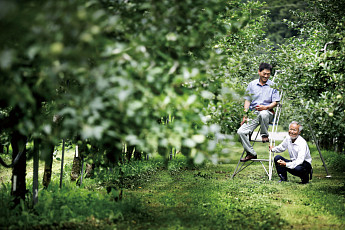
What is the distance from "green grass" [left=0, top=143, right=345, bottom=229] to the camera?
13.8 ft

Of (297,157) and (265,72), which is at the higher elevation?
(265,72)

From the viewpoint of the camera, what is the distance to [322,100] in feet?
16.7

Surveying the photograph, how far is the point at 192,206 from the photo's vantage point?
207 inches

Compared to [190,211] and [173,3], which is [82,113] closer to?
[173,3]

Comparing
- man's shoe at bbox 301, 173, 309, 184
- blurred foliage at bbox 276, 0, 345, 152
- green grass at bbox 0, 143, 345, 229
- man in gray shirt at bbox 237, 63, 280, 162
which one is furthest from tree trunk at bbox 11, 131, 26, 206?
man's shoe at bbox 301, 173, 309, 184

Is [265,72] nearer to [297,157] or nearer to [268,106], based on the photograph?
[268,106]

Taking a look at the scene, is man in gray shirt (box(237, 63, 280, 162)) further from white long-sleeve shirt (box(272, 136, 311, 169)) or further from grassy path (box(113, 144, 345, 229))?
grassy path (box(113, 144, 345, 229))

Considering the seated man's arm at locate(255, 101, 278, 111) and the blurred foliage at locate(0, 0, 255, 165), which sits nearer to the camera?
the blurred foliage at locate(0, 0, 255, 165)

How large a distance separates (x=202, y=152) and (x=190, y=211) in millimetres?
2369

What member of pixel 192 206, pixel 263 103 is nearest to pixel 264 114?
pixel 263 103

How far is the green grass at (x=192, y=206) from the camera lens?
4191 millimetres

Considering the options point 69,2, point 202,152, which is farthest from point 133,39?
point 202,152

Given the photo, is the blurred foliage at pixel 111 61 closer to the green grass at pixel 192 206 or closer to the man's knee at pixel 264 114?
the green grass at pixel 192 206

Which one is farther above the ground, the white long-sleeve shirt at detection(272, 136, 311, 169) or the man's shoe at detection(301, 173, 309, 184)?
the white long-sleeve shirt at detection(272, 136, 311, 169)
